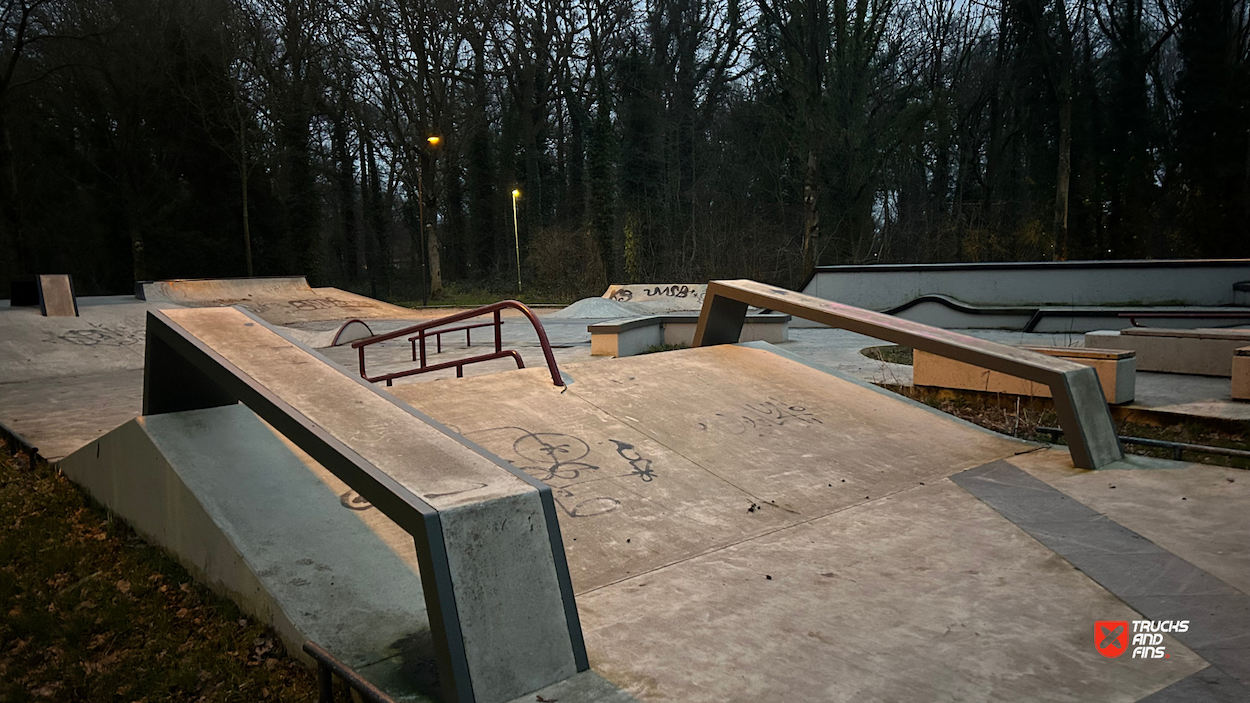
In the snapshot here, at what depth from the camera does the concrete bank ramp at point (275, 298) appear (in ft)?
68.7

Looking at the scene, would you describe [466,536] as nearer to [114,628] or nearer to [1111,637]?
[114,628]

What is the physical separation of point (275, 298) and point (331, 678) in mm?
21905

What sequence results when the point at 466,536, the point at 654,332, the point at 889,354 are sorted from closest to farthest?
the point at 466,536, the point at 889,354, the point at 654,332

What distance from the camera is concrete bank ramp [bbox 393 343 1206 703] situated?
2795mm

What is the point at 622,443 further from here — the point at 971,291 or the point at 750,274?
the point at 750,274

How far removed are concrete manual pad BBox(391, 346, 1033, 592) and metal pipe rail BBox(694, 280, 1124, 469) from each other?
551 mm

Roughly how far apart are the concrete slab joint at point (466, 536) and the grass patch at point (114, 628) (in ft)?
2.79

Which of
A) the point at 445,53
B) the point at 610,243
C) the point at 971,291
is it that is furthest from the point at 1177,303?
the point at 445,53

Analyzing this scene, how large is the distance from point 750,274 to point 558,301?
778cm

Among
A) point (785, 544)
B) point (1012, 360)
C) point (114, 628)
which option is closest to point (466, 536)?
point (785, 544)

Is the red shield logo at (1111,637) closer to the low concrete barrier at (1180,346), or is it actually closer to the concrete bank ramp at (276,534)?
the concrete bank ramp at (276,534)

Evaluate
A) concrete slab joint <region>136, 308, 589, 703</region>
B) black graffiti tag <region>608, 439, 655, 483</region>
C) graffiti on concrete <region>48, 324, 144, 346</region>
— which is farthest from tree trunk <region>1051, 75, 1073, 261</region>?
concrete slab joint <region>136, 308, 589, 703</region>

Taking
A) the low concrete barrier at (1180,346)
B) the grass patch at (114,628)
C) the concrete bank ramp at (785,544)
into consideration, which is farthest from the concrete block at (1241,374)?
the grass patch at (114,628)

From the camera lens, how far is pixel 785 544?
13.5 ft
